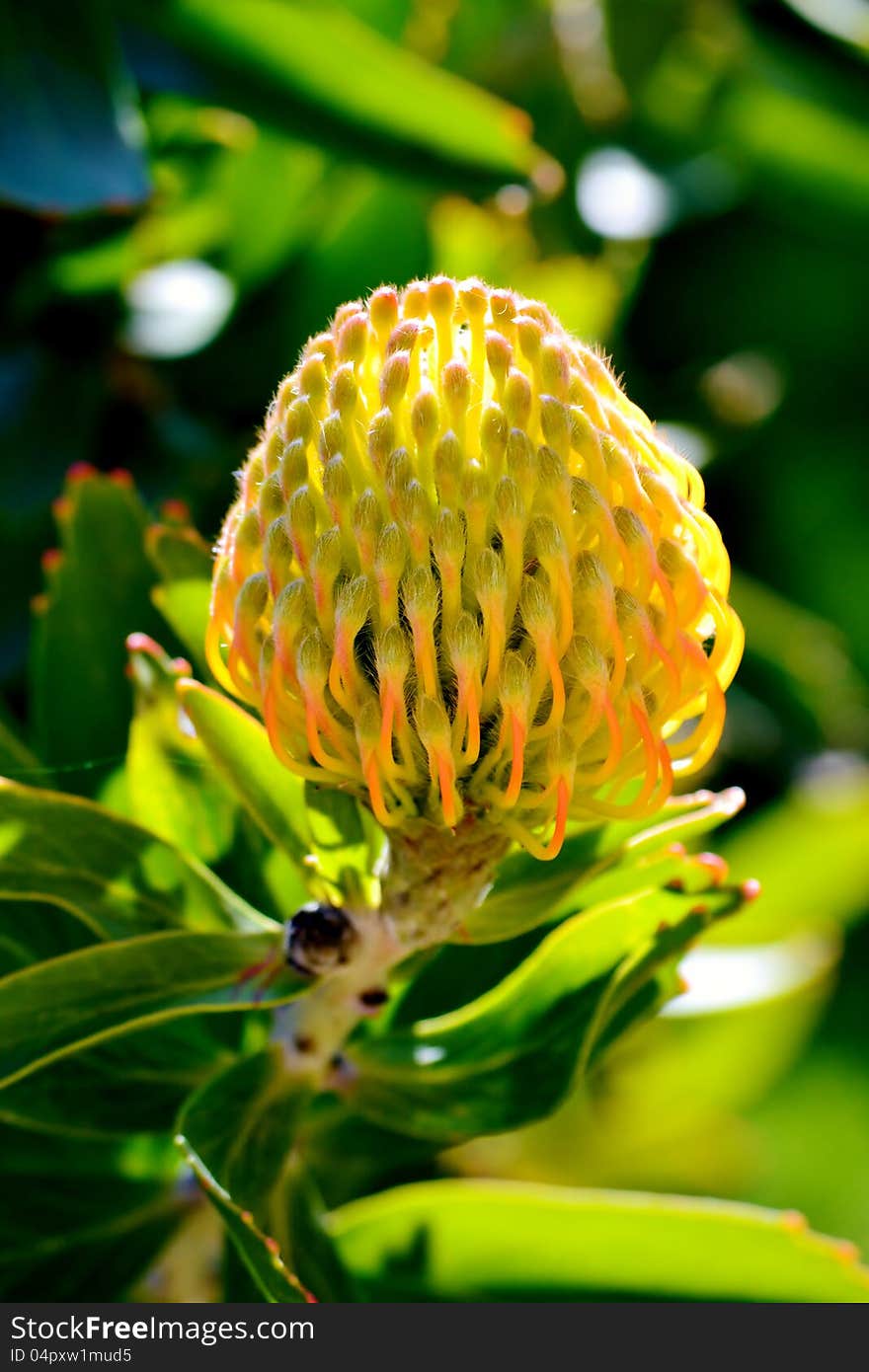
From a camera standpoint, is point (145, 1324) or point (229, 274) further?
point (229, 274)

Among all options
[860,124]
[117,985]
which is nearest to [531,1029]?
[117,985]

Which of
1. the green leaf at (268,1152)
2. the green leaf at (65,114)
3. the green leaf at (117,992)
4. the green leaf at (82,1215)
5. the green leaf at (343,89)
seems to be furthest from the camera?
the green leaf at (343,89)

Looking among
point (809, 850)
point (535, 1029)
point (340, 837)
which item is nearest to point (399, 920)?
point (340, 837)

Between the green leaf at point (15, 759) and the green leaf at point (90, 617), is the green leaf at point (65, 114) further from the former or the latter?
the green leaf at point (15, 759)

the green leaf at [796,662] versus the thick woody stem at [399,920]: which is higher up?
the green leaf at [796,662]

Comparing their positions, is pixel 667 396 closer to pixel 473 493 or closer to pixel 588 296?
pixel 588 296

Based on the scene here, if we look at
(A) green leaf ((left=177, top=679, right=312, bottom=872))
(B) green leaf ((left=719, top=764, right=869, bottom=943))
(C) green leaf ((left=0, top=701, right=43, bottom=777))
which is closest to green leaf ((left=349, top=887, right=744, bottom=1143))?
(A) green leaf ((left=177, top=679, right=312, bottom=872))

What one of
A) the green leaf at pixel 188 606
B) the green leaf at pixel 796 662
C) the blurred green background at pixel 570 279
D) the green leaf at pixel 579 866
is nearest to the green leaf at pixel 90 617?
the blurred green background at pixel 570 279
